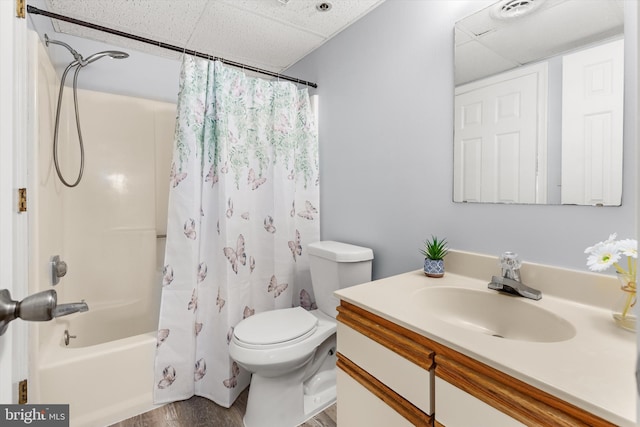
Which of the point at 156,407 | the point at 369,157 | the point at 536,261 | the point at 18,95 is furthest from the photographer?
the point at 369,157

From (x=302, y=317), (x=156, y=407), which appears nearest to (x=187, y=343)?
(x=156, y=407)

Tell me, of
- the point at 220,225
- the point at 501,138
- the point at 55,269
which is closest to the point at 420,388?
the point at 501,138

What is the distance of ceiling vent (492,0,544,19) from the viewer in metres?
1.07

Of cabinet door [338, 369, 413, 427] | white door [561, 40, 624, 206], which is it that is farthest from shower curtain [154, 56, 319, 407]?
white door [561, 40, 624, 206]

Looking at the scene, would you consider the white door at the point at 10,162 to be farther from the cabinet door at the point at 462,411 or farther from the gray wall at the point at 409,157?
the gray wall at the point at 409,157

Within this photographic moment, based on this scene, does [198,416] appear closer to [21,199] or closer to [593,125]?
[21,199]

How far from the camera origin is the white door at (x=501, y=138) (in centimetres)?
106

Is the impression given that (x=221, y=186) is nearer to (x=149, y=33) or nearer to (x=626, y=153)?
(x=149, y=33)

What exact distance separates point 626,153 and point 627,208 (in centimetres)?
17

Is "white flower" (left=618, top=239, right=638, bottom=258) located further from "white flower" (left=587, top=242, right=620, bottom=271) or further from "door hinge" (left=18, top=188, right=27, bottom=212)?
"door hinge" (left=18, top=188, right=27, bottom=212)

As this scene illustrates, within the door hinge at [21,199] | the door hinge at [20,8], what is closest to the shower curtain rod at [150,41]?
the door hinge at [20,8]

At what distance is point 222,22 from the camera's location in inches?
70.2

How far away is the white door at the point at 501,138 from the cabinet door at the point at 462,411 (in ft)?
2.46

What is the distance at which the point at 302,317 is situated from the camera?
5.28 ft
